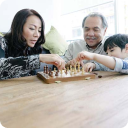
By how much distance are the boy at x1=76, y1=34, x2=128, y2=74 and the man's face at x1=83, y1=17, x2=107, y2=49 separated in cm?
22

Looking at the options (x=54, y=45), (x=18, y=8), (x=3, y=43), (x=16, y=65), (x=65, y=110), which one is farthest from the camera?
(x=18, y=8)

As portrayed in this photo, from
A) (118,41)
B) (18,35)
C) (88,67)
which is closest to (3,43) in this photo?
(18,35)

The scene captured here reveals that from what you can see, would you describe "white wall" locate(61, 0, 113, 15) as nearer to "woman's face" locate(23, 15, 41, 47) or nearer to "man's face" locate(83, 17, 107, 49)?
"man's face" locate(83, 17, 107, 49)

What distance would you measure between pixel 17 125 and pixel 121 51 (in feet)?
3.82

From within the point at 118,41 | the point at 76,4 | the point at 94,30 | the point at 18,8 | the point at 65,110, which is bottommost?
the point at 65,110

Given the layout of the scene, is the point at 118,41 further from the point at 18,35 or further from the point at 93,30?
the point at 18,35

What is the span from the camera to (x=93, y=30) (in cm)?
160

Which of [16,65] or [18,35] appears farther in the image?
[18,35]

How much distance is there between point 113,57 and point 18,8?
2229mm

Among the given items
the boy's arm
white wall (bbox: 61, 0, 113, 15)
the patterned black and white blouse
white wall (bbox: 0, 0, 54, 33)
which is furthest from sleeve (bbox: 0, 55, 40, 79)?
white wall (bbox: 61, 0, 113, 15)

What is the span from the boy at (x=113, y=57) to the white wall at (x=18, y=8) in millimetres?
1916

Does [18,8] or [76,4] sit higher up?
[76,4]

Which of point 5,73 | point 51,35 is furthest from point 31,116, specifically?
point 51,35

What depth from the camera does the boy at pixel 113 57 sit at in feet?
3.70
